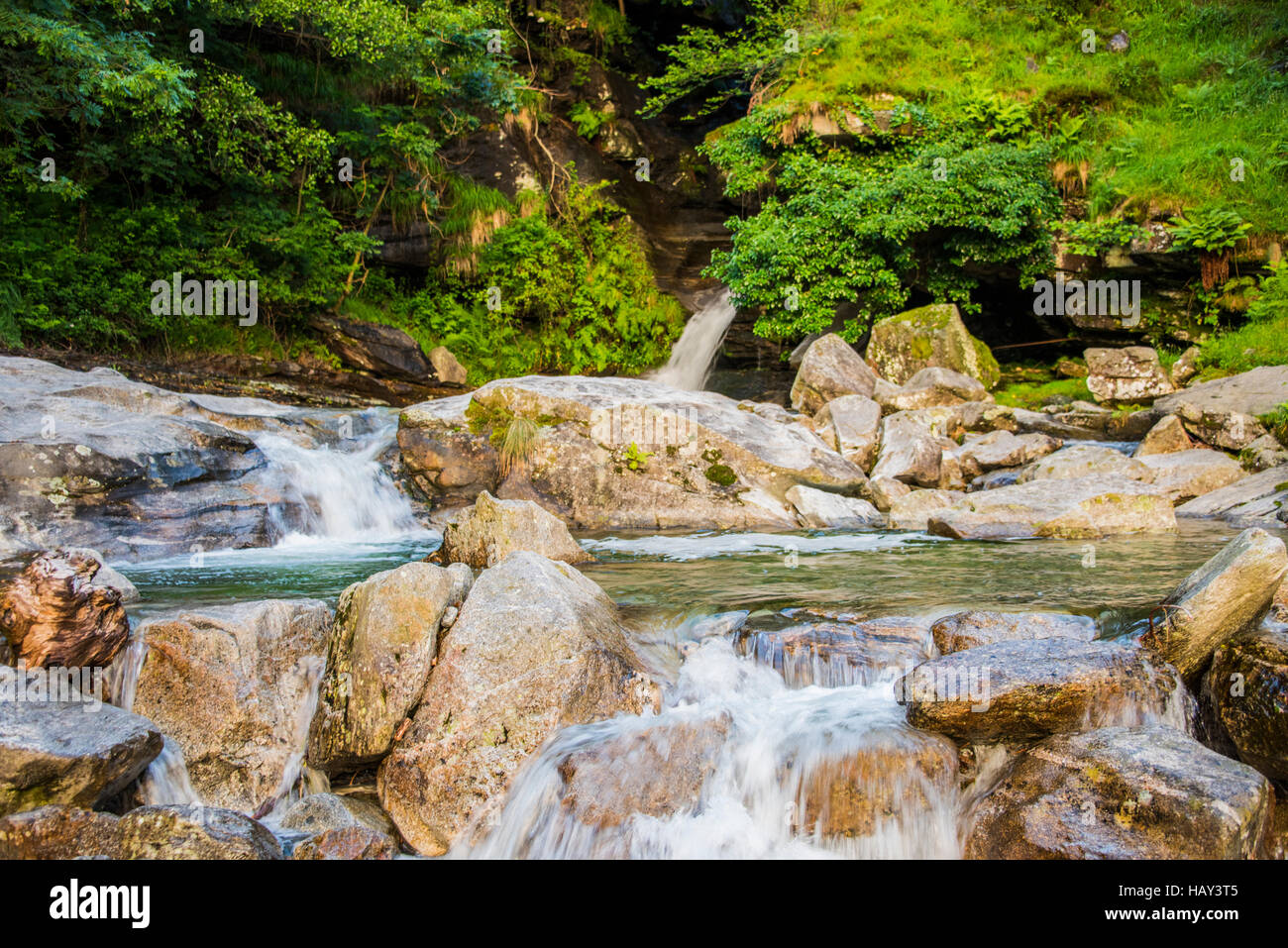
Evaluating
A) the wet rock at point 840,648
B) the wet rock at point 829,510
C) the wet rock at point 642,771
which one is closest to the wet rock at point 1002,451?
the wet rock at point 829,510

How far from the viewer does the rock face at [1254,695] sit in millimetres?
3869

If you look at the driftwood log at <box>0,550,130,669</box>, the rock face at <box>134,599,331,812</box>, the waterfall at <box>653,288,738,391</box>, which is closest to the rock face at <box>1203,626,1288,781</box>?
the rock face at <box>134,599,331,812</box>

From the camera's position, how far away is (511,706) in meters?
4.46

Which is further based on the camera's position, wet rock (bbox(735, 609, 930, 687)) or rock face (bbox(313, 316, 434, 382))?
rock face (bbox(313, 316, 434, 382))

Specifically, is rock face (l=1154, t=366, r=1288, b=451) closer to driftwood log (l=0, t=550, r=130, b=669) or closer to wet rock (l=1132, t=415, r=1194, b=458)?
wet rock (l=1132, t=415, r=1194, b=458)

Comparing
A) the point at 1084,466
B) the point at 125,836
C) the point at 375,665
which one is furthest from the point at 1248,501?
the point at 125,836

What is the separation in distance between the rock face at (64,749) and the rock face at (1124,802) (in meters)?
4.10

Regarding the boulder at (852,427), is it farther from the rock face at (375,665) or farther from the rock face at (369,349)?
the rock face at (369,349)

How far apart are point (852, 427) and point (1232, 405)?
561 centimetres

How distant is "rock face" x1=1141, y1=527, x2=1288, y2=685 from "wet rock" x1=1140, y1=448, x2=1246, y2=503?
638 cm

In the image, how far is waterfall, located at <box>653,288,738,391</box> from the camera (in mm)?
19859

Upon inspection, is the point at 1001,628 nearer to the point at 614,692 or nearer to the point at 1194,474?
the point at 614,692

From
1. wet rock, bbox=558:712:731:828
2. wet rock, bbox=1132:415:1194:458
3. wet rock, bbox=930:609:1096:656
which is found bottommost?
wet rock, bbox=558:712:731:828

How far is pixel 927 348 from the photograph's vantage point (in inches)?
623
